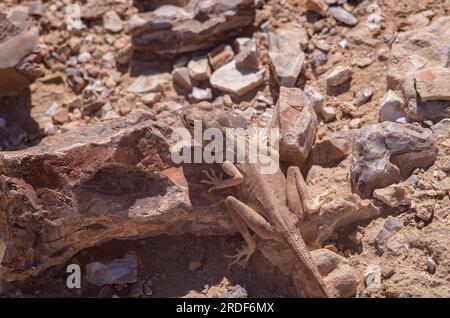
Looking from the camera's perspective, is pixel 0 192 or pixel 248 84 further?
pixel 248 84

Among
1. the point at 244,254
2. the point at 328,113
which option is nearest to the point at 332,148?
the point at 328,113

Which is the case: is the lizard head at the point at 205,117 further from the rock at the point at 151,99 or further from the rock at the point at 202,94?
the rock at the point at 151,99

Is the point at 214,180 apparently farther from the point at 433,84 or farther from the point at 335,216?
the point at 433,84

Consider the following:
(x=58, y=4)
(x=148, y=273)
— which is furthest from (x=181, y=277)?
(x=58, y=4)

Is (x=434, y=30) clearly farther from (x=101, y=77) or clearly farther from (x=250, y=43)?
(x=101, y=77)

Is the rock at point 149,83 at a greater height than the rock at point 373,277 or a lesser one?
greater

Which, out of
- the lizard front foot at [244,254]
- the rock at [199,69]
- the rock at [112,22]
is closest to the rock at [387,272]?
the lizard front foot at [244,254]
